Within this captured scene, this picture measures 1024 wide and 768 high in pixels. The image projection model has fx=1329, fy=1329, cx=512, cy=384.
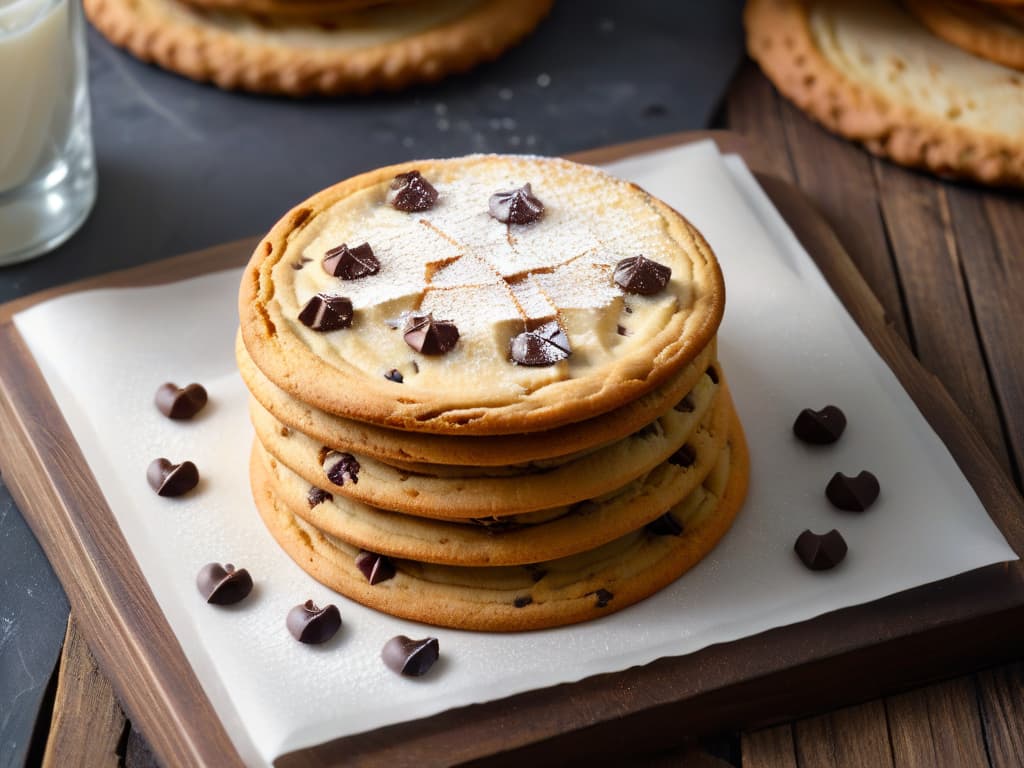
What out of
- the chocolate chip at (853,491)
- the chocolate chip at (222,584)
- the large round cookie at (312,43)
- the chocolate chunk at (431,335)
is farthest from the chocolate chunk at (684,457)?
the large round cookie at (312,43)

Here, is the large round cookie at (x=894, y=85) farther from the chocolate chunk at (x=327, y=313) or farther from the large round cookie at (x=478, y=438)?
the chocolate chunk at (x=327, y=313)

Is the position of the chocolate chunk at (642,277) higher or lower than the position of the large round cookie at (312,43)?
higher

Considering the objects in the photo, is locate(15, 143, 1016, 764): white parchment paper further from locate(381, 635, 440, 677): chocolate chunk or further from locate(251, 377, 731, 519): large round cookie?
locate(251, 377, 731, 519): large round cookie

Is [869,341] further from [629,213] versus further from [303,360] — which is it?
[303,360]

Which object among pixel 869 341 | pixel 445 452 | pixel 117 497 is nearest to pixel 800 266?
pixel 869 341

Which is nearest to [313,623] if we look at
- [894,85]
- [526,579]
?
[526,579]

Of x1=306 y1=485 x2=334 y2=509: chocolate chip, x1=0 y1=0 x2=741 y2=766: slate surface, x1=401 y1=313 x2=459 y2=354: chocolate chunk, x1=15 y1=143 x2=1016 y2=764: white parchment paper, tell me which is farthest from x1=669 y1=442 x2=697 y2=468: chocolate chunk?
x1=0 y1=0 x2=741 y2=766: slate surface
